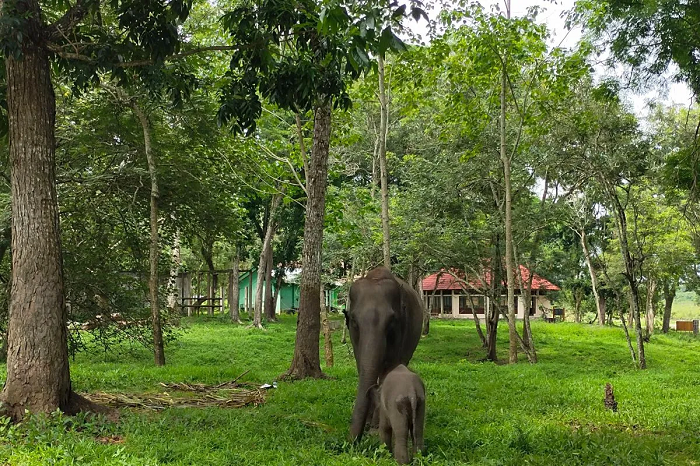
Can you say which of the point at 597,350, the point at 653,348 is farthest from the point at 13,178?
the point at 653,348

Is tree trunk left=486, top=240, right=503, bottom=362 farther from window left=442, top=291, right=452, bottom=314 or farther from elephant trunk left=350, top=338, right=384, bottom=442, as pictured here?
window left=442, top=291, right=452, bottom=314

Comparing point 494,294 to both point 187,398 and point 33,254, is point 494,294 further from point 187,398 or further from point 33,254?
point 33,254

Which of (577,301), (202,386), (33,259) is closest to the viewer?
(33,259)

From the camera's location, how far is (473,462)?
611 centimetres

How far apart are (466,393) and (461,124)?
9.18m

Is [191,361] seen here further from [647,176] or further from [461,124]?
[647,176]

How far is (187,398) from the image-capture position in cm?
904

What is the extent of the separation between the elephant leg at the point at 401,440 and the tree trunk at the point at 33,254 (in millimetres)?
3793

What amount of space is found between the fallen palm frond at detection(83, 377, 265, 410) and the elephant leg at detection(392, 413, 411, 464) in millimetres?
3466

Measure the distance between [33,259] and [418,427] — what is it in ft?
14.7

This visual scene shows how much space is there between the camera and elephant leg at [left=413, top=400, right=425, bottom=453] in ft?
19.1

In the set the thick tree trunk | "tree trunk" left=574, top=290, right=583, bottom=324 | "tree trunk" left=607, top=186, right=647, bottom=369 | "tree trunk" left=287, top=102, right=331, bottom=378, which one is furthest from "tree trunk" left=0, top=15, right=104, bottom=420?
"tree trunk" left=574, top=290, right=583, bottom=324

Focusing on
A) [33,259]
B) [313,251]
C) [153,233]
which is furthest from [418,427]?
[153,233]

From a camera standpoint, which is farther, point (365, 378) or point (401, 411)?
point (365, 378)
